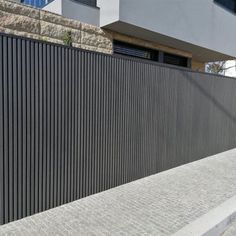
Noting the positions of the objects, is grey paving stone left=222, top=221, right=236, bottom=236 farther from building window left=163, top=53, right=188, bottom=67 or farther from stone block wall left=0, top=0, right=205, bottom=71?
building window left=163, top=53, right=188, bottom=67

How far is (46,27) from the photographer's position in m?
6.49

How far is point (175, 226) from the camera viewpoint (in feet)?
11.2

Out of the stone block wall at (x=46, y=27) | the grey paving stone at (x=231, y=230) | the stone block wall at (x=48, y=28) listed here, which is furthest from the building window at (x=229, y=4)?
the grey paving stone at (x=231, y=230)

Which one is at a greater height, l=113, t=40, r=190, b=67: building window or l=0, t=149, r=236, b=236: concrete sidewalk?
l=113, t=40, r=190, b=67: building window

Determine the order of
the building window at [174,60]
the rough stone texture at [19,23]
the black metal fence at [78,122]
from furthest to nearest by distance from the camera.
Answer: the building window at [174,60] → the rough stone texture at [19,23] → the black metal fence at [78,122]

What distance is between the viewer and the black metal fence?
3.41 metres

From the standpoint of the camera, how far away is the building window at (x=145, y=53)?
8.58 meters

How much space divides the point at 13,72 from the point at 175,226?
2839mm

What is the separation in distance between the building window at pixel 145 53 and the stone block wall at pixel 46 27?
765 millimetres

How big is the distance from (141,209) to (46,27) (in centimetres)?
488

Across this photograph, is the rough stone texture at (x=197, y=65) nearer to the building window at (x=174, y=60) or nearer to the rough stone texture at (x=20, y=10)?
the building window at (x=174, y=60)

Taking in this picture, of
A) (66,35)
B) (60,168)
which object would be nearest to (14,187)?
(60,168)

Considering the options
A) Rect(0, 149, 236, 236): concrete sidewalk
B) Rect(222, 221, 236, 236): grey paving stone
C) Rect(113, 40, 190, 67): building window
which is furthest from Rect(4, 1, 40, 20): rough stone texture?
Rect(222, 221, 236, 236): grey paving stone

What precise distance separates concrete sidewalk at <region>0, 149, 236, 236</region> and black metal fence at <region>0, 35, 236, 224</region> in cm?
23
